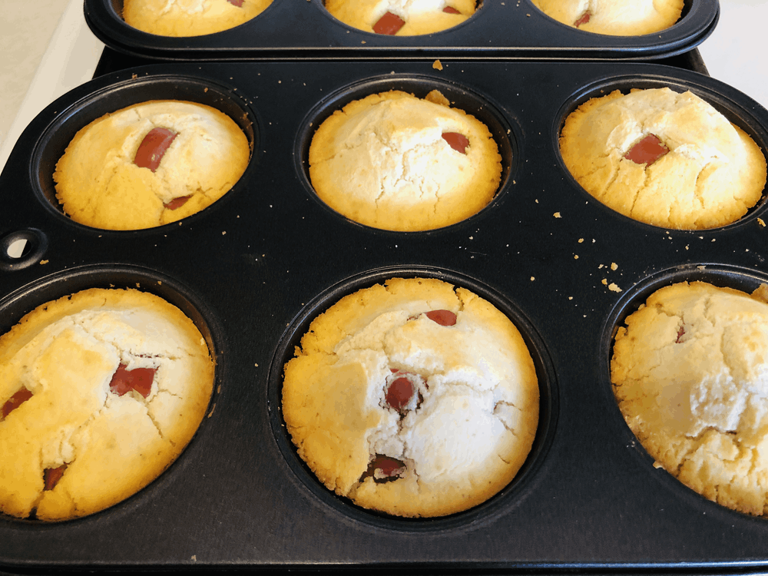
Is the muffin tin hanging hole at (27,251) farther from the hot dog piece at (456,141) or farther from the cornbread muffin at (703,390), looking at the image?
the cornbread muffin at (703,390)

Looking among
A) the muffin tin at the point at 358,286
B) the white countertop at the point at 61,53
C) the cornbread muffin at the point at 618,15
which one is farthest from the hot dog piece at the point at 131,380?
the cornbread muffin at the point at 618,15

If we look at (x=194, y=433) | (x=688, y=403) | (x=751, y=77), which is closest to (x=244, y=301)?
(x=194, y=433)

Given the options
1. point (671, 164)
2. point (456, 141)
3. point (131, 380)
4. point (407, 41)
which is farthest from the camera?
point (407, 41)

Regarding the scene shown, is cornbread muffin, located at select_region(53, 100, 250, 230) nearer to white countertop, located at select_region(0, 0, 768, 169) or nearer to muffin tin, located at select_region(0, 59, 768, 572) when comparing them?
muffin tin, located at select_region(0, 59, 768, 572)

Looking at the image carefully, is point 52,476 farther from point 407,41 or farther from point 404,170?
point 407,41

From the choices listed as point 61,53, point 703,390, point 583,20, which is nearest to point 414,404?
point 703,390

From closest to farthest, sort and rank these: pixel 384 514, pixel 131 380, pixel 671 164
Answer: pixel 384 514, pixel 131 380, pixel 671 164
